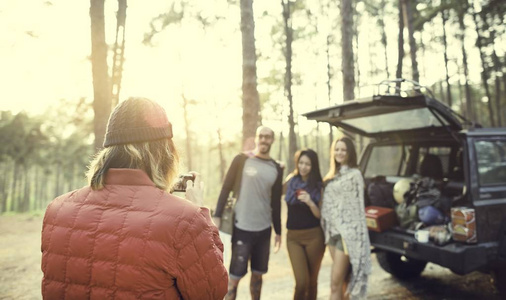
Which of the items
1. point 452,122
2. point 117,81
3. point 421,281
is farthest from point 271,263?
point 117,81

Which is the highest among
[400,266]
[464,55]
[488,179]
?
[464,55]

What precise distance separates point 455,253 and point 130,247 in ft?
12.3

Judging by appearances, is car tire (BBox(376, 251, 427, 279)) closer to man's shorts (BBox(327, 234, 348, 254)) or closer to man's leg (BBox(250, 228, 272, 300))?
man's shorts (BBox(327, 234, 348, 254))

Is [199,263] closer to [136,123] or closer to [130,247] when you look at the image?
[130,247]

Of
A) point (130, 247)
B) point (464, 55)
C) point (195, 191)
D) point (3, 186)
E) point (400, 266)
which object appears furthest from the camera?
point (3, 186)

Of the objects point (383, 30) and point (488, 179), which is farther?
point (383, 30)

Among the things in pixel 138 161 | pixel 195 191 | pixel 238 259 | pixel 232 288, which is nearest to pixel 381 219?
pixel 238 259

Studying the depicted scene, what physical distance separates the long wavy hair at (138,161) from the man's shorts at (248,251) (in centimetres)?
259

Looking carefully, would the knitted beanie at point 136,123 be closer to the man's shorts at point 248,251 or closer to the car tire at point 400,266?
the man's shorts at point 248,251

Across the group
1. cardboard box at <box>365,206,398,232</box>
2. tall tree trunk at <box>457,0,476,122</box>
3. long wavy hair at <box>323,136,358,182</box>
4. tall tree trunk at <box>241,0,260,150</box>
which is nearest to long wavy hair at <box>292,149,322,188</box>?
long wavy hair at <box>323,136,358,182</box>

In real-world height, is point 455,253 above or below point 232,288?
above

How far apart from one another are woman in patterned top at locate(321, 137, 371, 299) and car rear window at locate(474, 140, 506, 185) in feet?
5.60

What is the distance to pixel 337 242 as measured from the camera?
3918 millimetres

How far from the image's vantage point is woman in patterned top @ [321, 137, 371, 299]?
3811mm
